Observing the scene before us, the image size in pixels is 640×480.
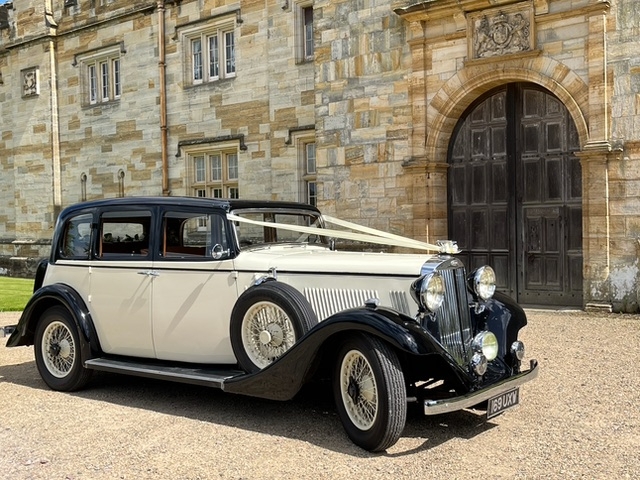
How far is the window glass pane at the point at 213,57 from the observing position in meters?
16.6

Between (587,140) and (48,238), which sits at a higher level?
(587,140)

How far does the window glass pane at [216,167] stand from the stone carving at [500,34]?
7.25 metres

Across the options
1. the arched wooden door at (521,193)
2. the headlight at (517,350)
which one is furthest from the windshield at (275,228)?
the arched wooden door at (521,193)

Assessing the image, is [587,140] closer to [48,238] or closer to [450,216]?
[450,216]

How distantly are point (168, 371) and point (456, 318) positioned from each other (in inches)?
87.4

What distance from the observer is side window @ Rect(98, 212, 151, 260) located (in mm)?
6090

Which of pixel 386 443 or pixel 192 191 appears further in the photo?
pixel 192 191

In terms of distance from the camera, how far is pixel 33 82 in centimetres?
2044

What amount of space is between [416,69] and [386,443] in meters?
8.49

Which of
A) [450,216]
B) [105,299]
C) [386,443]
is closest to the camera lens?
[386,443]

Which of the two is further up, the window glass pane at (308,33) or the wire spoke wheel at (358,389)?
the window glass pane at (308,33)

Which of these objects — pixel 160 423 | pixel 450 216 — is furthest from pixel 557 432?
pixel 450 216

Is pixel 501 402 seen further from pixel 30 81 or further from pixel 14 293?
pixel 30 81

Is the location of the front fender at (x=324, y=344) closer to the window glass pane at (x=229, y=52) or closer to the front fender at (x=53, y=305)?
the front fender at (x=53, y=305)
